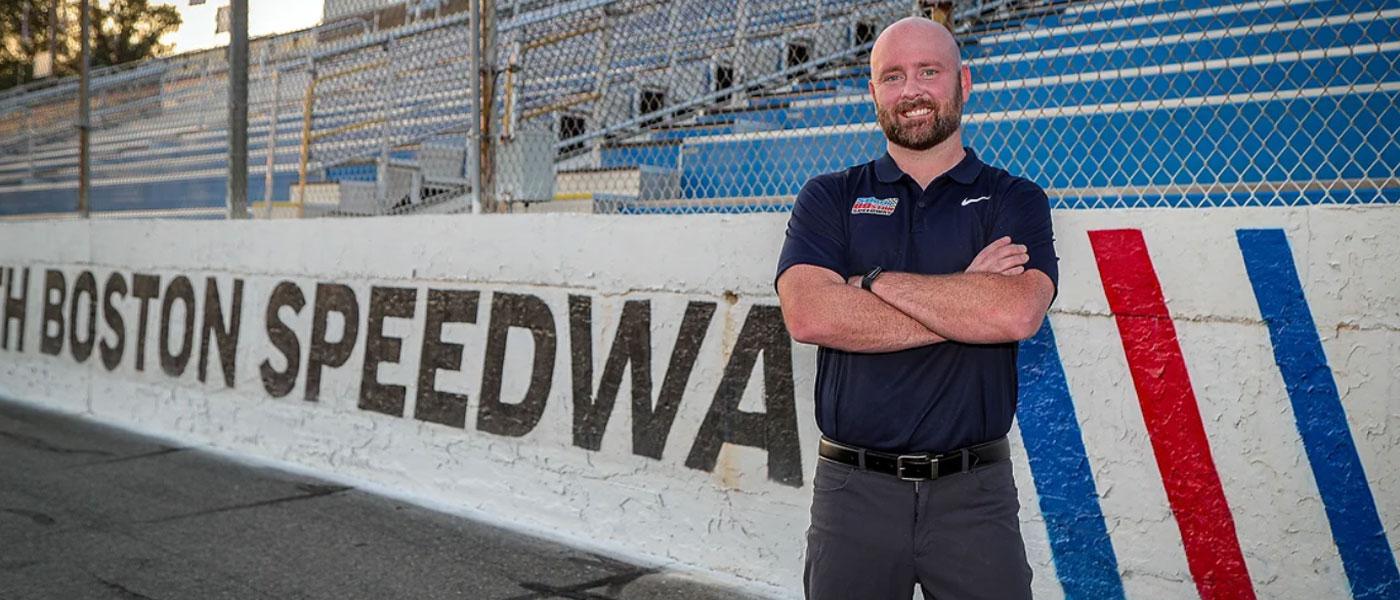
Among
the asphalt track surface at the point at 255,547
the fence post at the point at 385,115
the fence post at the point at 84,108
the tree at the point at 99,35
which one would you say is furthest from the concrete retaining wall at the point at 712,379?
the tree at the point at 99,35

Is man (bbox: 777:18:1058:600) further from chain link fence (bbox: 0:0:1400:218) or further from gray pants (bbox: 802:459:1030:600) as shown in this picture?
chain link fence (bbox: 0:0:1400:218)

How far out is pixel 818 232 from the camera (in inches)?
97.2

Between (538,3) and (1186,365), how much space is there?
17.2 ft

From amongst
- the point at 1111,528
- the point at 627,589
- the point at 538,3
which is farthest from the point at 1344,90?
the point at 538,3

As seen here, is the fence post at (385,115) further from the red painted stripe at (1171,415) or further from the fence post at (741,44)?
the red painted stripe at (1171,415)

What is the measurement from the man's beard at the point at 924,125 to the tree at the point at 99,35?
24.5 m

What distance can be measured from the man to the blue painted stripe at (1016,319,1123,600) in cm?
119

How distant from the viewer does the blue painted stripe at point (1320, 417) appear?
9.76 feet

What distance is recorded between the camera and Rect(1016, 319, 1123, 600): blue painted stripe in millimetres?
3434

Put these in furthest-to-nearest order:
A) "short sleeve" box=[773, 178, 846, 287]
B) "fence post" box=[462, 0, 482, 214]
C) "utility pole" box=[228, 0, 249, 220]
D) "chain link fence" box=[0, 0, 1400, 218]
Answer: "utility pole" box=[228, 0, 249, 220] < "fence post" box=[462, 0, 482, 214] < "chain link fence" box=[0, 0, 1400, 218] < "short sleeve" box=[773, 178, 846, 287]

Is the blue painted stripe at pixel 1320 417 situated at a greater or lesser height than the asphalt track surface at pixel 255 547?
greater

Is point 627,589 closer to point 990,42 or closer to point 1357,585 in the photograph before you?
point 1357,585

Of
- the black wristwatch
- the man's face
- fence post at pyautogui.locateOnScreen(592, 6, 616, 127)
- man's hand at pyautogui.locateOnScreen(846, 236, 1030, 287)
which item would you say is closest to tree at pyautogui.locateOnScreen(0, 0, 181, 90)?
fence post at pyautogui.locateOnScreen(592, 6, 616, 127)

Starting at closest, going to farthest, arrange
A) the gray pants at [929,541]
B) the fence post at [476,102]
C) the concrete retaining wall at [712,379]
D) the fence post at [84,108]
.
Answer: the gray pants at [929,541] < the concrete retaining wall at [712,379] < the fence post at [476,102] < the fence post at [84,108]
